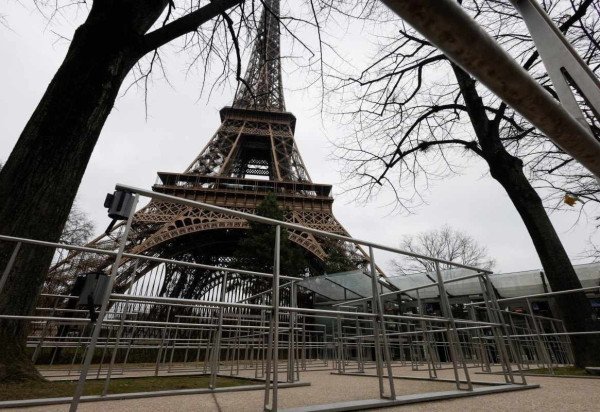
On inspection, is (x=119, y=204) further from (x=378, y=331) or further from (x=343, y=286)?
(x=343, y=286)

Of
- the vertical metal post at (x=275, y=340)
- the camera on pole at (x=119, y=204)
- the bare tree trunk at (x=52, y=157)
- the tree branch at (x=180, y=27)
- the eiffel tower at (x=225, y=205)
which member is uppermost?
the eiffel tower at (x=225, y=205)

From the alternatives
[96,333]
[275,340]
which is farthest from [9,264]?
[275,340]

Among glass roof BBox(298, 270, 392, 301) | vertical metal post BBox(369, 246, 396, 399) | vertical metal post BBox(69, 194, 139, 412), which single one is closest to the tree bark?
vertical metal post BBox(69, 194, 139, 412)

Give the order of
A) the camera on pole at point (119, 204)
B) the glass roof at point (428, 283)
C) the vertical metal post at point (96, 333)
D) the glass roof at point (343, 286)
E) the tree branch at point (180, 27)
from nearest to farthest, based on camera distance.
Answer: the vertical metal post at point (96, 333) < the camera on pole at point (119, 204) < the tree branch at point (180, 27) < the glass roof at point (428, 283) < the glass roof at point (343, 286)

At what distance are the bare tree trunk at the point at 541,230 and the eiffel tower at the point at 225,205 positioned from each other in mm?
→ 10090

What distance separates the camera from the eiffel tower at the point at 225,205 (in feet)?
55.7

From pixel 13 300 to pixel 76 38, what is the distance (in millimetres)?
2677

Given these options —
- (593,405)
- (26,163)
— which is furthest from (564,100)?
(26,163)

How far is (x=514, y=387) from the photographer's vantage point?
2764mm

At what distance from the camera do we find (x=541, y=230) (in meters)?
5.18

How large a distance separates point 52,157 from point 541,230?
22.4 ft

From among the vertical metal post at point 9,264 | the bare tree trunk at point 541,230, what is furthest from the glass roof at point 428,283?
the vertical metal post at point 9,264

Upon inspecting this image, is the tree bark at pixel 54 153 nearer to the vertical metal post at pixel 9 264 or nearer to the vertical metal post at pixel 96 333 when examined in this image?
the vertical metal post at pixel 9 264

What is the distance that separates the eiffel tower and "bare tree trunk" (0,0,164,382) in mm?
10881
